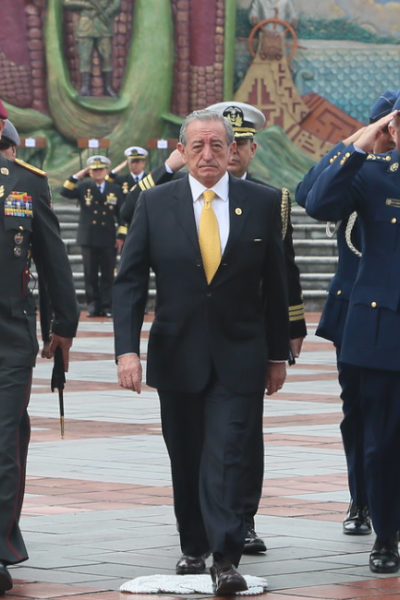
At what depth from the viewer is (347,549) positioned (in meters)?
6.55

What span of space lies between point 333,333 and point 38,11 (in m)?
24.2

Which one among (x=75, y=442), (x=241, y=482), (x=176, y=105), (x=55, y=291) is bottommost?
(x=176, y=105)

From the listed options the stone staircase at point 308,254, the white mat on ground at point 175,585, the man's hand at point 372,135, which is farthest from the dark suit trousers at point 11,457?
the stone staircase at point 308,254

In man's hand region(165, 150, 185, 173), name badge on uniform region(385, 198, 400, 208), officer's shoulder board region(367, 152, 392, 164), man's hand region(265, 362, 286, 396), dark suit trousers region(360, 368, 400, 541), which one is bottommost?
dark suit trousers region(360, 368, 400, 541)

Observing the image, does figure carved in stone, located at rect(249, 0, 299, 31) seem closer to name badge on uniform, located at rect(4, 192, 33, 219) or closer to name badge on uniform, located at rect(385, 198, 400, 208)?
name badge on uniform, located at rect(385, 198, 400, 208)

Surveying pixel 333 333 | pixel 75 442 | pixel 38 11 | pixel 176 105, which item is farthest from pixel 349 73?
pixel 333 333

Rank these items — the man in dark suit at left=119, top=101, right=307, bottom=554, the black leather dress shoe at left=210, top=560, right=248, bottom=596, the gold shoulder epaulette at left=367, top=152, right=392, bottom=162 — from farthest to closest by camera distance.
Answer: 1. the man in dark suit at left=119, top=101, right=307, bottom=554
2. the gold shoulder epaulette at left=367, top=152, right=392, bottom=162
3. the black leather dress shoe at left=210, top=560, right=248, bottom=596

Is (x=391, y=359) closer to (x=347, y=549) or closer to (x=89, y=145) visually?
(x=347, y=549)

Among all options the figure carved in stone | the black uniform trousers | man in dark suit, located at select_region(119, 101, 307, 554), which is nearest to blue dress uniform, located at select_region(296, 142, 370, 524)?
man in dark suit, located at select_region(119, 101, 307, 554)

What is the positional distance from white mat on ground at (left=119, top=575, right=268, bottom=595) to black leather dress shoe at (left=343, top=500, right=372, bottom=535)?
3.84 ft

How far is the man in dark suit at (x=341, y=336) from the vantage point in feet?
22.9

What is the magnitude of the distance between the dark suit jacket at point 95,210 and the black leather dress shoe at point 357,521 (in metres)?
15.7

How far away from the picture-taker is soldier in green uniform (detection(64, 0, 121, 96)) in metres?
30.2

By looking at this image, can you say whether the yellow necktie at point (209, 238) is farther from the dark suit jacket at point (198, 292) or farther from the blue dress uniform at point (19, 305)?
the blue dress uniform at point (19, 305)
